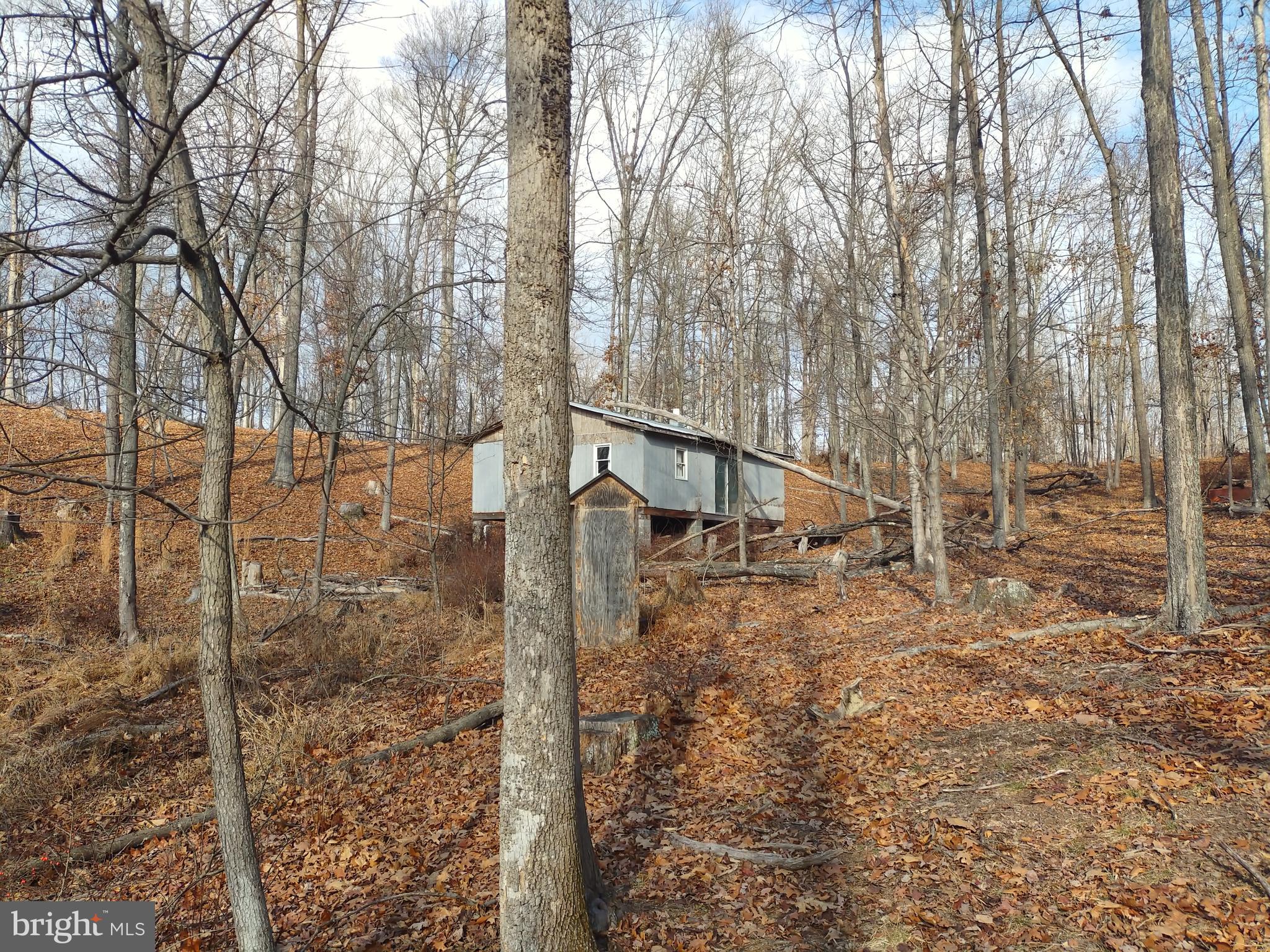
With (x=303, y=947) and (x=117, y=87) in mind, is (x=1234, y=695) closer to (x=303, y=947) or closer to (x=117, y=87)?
(x=303, y=947)

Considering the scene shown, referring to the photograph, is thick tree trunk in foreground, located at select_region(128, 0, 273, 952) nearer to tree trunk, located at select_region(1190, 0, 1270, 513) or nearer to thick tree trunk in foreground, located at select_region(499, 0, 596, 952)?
thick tree trunk in foreground, located at select_region(499, 0, 596, 952)

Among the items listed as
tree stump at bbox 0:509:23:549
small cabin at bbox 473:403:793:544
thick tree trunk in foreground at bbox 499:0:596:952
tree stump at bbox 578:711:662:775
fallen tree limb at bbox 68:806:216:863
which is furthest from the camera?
small cabin at bbox 473:403:793:544

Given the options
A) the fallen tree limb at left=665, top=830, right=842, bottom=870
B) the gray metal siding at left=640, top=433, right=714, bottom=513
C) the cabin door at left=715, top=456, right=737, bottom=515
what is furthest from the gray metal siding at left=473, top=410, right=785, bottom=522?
the fallen tree limb at left=665, top=830, right=842, bottom=870

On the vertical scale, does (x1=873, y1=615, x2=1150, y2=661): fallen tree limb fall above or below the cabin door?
below

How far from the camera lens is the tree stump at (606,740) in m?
6.29

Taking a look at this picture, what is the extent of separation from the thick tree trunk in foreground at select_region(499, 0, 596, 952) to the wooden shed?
20.6ft

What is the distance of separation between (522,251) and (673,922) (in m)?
3.59

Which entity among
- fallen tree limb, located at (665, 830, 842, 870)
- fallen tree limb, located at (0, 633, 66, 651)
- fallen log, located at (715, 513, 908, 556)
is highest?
fallen log, located at (715, 513, 908, 556)

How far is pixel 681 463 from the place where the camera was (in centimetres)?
2361

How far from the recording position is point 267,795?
641 cm

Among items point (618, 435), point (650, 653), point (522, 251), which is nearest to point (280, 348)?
point (618, 435)

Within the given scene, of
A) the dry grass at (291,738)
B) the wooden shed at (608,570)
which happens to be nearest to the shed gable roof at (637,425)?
the wooden shed at (608,570)

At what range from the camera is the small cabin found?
21.7m

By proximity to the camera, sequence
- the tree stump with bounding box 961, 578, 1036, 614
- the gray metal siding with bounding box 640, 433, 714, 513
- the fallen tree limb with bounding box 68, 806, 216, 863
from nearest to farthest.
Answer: the fallen tree limb with bounding box 68, 806, 216, 863 → the tree stump with bounding box 961, 578, 1036, 614 → the gray metal siding with bounding box 640, 433, 714, 513
